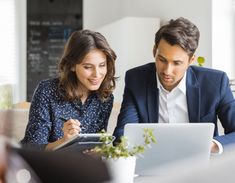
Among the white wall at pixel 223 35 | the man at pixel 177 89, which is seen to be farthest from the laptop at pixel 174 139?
the white wall at pixel 223 35

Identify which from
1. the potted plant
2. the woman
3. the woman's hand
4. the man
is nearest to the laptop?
the potted plant

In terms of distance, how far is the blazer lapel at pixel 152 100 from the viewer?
6.96ft

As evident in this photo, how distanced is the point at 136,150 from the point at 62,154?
1.03 meters

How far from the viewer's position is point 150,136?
1524 millimetres

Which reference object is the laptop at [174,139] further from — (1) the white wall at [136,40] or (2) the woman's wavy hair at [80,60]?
(1) the white wall at [136,40]

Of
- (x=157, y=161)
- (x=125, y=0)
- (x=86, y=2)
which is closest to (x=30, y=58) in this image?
(x=86, y=2)

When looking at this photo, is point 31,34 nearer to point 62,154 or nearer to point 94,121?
point 94,121

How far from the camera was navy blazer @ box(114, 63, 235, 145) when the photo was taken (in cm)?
209

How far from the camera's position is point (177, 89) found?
210cm

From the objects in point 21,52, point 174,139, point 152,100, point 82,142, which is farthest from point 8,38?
point 174,139

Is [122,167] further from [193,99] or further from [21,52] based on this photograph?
[21,52]

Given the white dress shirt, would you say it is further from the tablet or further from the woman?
the tablet

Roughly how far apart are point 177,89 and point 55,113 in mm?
546

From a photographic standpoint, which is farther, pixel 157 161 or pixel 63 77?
pixel 63 77
